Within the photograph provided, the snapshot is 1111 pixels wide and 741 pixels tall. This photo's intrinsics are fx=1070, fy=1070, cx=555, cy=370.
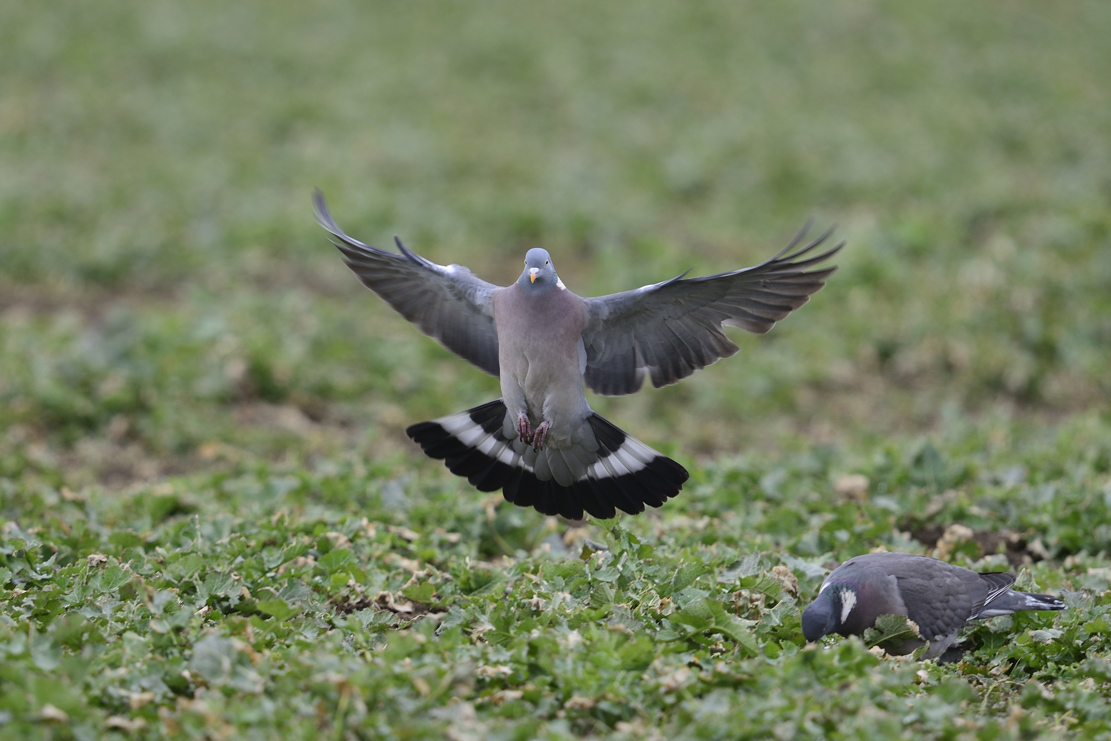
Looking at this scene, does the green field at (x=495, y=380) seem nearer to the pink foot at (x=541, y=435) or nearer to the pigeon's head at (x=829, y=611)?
the pigeon's head at (x=829, y=611)

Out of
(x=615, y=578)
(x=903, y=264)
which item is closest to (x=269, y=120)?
(x=903, y=264)

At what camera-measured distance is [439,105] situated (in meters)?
13.8

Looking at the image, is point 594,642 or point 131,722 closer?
point 131,722

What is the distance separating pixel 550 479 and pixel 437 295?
95cm

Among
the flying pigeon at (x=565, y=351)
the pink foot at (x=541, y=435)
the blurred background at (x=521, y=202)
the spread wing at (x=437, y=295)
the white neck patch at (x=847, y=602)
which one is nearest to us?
the white neck patch at (x=847, y=602)

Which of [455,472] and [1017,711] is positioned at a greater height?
[455,472]

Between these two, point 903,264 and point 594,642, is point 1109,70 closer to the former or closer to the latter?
point 903,264

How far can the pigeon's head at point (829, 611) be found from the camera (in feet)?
12.6

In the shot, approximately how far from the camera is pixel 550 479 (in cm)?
451

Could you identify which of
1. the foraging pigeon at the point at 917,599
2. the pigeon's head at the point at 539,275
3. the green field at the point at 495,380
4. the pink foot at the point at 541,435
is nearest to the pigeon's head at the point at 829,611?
the foraging pigeon at the point at 917,599

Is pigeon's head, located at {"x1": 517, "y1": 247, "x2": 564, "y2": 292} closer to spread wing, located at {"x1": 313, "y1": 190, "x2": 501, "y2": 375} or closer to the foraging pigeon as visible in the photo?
spread wing, located at {"x1": 313, "y1": 190, "x2": 501, "y2": 375}

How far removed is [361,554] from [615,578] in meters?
1.26

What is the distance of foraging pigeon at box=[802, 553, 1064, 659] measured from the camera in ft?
13.0

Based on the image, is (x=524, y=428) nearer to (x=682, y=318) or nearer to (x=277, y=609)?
(x=682, y=318)
